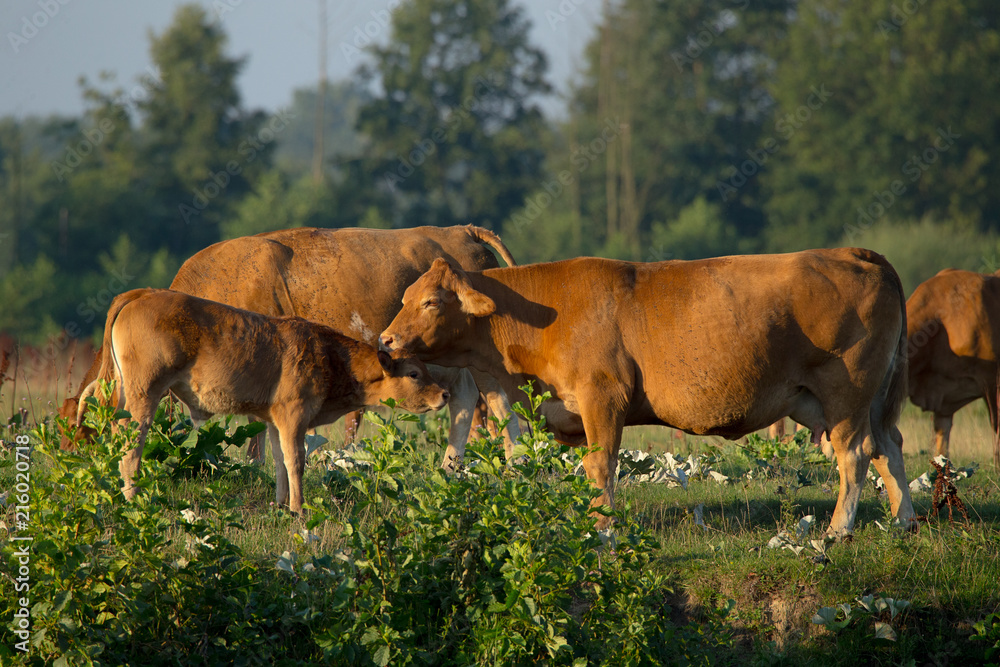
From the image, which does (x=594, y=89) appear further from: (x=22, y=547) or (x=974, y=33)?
(x=22, y=547)

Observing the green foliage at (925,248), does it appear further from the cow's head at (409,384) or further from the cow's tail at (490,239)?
the cow's head at (409,384)

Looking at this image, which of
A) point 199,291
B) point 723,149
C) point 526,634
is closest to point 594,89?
point 723,149

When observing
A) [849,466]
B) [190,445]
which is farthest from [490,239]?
[849,466]

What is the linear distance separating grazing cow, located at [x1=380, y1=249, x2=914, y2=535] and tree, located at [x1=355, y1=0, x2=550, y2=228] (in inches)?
1374

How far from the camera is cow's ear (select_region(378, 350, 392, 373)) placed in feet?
23.4

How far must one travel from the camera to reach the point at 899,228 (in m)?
36.6

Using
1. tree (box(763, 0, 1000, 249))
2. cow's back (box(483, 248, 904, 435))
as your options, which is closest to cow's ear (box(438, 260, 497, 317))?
cow's back (box(483, 248, 904, 435))

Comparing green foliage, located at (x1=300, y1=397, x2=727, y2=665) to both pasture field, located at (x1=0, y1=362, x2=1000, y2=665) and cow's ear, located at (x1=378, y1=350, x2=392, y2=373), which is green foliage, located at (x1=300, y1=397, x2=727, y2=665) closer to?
pasture field, located at (x1=0, y1=362, x2=1000, y2=665)

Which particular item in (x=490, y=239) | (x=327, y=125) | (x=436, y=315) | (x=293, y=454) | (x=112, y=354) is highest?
(x=490, y=239)

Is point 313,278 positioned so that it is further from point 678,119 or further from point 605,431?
point 678,119

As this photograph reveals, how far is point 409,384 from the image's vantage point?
7.38m

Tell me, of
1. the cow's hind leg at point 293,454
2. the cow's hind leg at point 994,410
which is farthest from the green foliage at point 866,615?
the cow's hind leg at point 994,410

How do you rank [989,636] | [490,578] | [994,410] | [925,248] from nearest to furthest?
[490,578] < [989,636] < [994,410] < [925,248]

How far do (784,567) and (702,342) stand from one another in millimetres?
1520
